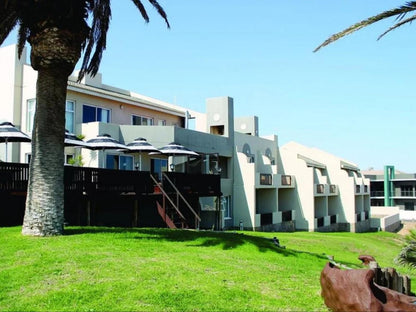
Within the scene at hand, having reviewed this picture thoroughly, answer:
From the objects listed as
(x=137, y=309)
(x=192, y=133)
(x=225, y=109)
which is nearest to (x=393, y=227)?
(x=225, y=109)

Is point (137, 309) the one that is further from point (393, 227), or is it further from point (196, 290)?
point (393, 227)

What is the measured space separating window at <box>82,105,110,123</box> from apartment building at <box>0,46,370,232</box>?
0.06 metres

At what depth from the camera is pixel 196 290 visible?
25.8 feet

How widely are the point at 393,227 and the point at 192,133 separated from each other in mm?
39086

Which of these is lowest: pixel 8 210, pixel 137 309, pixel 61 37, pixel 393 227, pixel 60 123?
pixel 393 227

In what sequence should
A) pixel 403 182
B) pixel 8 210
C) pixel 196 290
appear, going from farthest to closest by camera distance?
pixel 403 182
pixel 8 210
pixel 196 290

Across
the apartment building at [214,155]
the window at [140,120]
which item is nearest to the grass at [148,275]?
the apartment building at [214,155]

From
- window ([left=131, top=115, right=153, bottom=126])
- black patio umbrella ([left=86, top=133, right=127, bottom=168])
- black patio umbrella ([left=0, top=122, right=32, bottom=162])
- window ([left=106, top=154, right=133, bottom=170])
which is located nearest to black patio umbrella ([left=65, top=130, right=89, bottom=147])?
black patio umbrella ([left=86, top=133, right=127, bottom=168])

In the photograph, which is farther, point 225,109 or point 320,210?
point 320,210

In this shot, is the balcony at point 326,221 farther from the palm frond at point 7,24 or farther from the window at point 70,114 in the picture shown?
the palm frond at point 7,24

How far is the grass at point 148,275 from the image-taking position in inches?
288

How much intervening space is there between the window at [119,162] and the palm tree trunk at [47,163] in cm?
1138

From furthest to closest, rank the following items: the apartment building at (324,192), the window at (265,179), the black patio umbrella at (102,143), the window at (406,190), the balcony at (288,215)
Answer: the window at (406,190)
the apartment building at (324,192)
the balcony at (288,215)
the window at (265,179)
the black patio umbrella at (102,143)

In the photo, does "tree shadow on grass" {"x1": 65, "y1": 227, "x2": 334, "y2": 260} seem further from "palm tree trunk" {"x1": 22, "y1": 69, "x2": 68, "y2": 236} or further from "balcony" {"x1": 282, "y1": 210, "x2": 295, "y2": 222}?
"balcony" {"x1": 282, "y1": 210, "x2": 295, "y2": 222}
